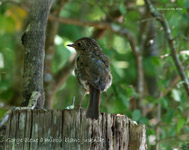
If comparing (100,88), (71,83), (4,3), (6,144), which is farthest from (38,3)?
(71,83)

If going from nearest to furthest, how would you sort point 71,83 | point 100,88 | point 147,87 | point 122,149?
point 122,149 → point 100,88 → point 71,83 → point 147,87

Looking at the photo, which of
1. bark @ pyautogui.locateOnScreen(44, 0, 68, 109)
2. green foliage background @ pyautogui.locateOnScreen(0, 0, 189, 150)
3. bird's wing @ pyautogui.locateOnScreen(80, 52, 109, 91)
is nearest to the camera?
bird's wing @ pyautogui.locateOnScreen(80, 52, 109, 91)

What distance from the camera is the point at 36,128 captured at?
9.55 ft

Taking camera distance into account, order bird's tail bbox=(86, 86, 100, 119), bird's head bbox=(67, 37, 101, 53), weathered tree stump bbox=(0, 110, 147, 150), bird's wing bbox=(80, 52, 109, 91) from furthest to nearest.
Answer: bird's head bbox=(67, 37, 101, 53) → bird's wing bbox=(80, 52, 109, 91) → bird's tail bbox=(86, 86, 100, 119) → weathered tree stump bbox=(0, 110, 147, 150)

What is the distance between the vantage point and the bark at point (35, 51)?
3.57 m

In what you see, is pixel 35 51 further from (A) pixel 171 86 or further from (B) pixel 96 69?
(A) pixel 171 86

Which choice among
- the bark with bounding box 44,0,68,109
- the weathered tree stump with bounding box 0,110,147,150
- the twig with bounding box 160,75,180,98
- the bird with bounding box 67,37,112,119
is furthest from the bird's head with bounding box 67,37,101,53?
the weathered tree stump with bounding box 0,110,147,150

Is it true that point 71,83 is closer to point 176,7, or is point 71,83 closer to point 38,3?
point 176,7

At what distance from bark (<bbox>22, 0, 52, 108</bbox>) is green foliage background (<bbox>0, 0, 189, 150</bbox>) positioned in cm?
168

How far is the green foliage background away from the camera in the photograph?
547cm

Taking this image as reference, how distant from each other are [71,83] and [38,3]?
13.4 ft

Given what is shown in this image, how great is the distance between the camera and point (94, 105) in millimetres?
3611

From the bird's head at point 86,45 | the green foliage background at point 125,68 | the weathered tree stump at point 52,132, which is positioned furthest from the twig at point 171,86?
the weathered tree stump at point 52,132

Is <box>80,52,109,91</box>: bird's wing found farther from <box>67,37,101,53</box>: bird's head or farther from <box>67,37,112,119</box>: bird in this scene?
<box>67,37,101,53</box>: bird's head
